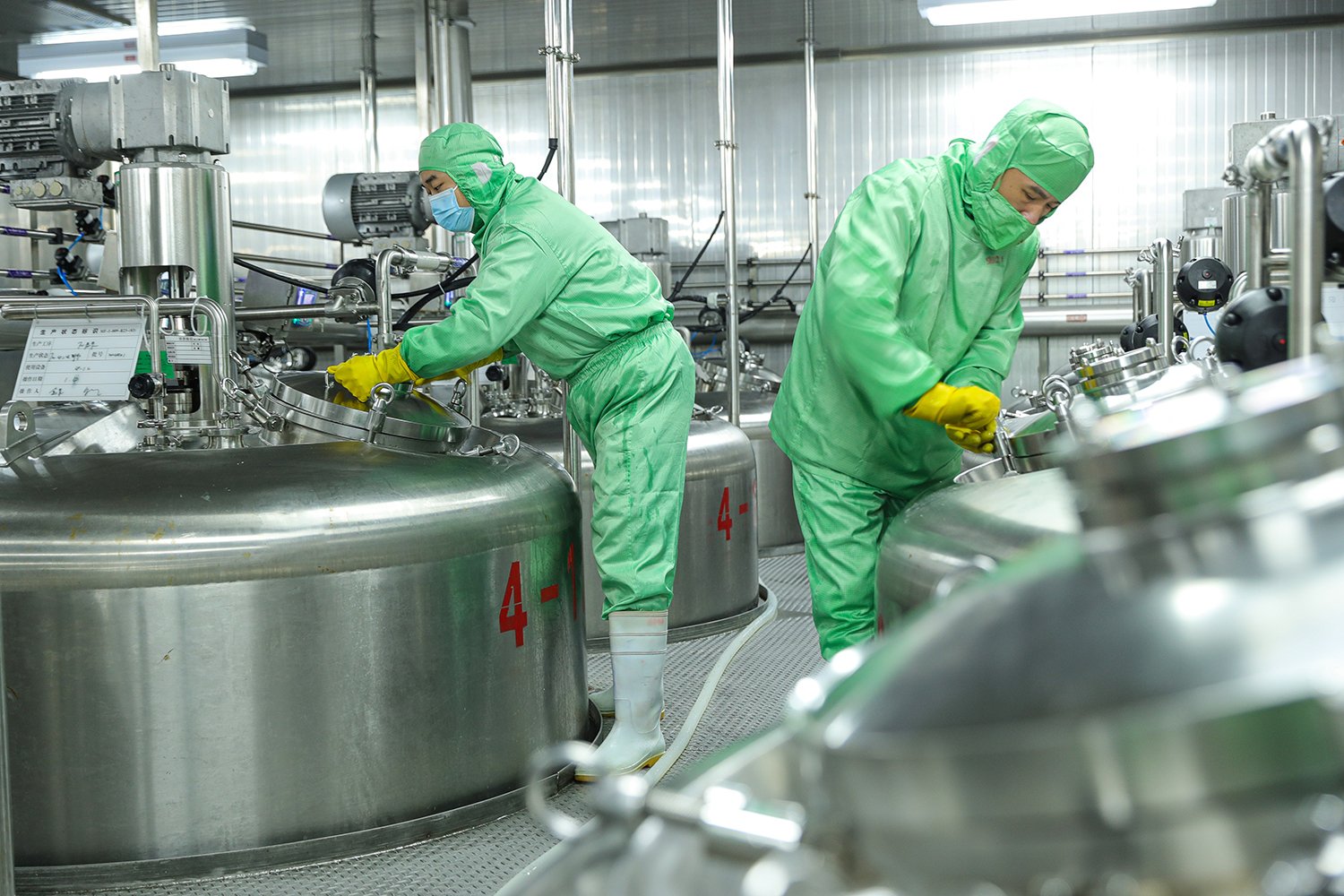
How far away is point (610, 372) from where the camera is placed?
263cm

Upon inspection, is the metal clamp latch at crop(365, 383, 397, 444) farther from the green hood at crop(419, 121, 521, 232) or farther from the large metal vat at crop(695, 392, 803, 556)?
the large metal vat at crop(695, 392, 803, 556)

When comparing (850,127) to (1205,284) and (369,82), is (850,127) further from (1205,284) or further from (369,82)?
(1205,284)

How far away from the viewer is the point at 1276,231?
13.7ft

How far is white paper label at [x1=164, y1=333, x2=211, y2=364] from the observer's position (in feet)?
7.91

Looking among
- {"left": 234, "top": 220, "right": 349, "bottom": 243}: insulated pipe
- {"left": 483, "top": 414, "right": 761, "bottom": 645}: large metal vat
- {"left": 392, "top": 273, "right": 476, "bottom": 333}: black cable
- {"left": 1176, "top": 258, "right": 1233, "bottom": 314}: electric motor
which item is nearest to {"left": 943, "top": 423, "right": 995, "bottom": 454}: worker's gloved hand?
{"left": 392, "top": 273, "right": 476, "bottom": 333}: black cable

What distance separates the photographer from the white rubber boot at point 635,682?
8.69 ft

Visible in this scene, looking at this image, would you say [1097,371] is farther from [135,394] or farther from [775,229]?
[775,229]

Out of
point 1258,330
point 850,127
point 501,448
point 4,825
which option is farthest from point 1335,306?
point 850,127

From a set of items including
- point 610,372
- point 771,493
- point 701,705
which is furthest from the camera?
point 771,493

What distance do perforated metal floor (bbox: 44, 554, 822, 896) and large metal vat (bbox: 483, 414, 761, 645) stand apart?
0.12m

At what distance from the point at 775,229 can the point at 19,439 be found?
639 centimetres

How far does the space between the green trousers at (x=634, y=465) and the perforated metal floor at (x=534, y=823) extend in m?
0.43

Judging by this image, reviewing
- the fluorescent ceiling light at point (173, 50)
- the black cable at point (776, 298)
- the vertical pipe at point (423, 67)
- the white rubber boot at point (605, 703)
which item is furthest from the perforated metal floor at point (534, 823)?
the fluorescent ceiling light at point (173, 50)

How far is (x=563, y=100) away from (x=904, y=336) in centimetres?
141
